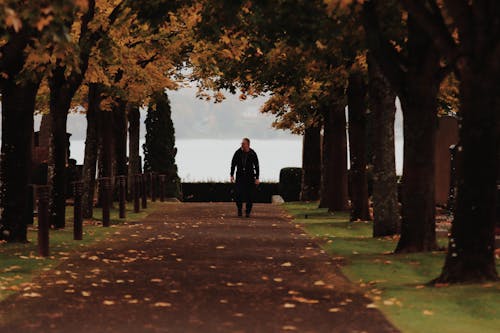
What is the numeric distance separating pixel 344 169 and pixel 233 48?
31.0ft

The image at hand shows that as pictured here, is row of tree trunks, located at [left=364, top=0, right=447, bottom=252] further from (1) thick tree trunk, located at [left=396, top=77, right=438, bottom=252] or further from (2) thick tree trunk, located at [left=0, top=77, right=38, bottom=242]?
(2) thick tree trunk, located at [left=0, top=77, right=38, bottom=242]

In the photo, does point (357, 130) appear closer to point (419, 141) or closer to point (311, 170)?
point (419, 141)

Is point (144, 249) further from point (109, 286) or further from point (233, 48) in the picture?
point (233, 48)

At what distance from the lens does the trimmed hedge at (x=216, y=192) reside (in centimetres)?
5156

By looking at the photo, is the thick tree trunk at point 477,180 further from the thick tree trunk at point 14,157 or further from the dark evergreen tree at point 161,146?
the dark evergreen tree at point 161,146

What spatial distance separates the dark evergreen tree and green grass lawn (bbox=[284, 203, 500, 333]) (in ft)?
90.3

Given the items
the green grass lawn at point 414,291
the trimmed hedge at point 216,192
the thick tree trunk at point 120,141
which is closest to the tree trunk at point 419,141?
the green grass lawn at point 414,291

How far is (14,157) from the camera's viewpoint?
2069cm

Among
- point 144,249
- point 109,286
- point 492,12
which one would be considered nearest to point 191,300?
point 109,286

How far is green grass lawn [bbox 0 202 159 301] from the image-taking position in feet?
47.6

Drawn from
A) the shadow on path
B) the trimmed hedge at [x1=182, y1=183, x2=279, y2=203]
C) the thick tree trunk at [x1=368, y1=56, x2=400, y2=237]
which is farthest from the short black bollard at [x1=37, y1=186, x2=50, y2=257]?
the trimmed hedge at [x1=182, y1=183, x2=279, y2=203]

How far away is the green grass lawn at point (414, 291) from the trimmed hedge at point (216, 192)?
96.3ft

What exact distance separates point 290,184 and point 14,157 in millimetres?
29183

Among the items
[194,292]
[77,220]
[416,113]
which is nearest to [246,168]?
[77,220]
